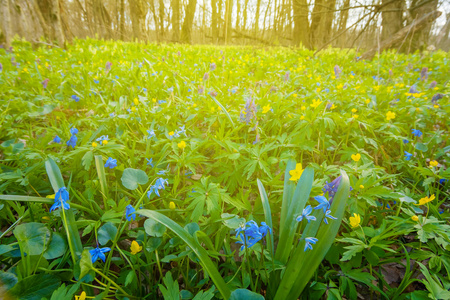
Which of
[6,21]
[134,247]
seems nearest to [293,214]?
[134,247]

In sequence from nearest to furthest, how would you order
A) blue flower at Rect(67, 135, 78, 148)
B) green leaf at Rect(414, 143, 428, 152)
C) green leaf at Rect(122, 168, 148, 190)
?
green leaf at Rect(122, 168, 148, 190) → blue flower at Rect(67, 135, 78, 148) → green leaf at Rect(414, 143, 428, 152)

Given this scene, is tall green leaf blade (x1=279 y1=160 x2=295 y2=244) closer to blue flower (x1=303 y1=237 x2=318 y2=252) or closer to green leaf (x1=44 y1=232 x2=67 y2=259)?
blue flower (x1=303 y1=237 x2=318 y2=252)

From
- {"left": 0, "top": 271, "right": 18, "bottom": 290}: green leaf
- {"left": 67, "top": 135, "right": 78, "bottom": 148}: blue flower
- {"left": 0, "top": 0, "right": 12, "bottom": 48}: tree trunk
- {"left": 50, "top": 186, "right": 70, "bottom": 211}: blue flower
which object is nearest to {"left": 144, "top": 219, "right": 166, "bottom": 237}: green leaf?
{"left": 50, "top": 186, "right": 70, "bottom": 211}: blue flower

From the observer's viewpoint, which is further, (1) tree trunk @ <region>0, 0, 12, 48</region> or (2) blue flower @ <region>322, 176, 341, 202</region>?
(1) tree trunk @ <region>0, 0, 12, 48</region>

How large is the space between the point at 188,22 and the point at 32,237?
15.4 m

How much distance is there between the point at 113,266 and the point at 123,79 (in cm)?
260

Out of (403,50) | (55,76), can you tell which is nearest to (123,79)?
(55,76)

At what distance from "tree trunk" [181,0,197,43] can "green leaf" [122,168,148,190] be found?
14755 millimetres

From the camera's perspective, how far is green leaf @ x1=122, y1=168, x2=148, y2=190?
3.64 ft

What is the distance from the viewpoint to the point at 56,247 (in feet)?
3.03

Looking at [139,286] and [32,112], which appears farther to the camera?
[32,112]

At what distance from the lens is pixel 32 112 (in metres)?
2.16

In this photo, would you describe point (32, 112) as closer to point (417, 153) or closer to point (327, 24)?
point (417, 153)

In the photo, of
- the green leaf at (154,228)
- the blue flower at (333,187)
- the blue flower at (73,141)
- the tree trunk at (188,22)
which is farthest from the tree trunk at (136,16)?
the blue flower at (333,187)
